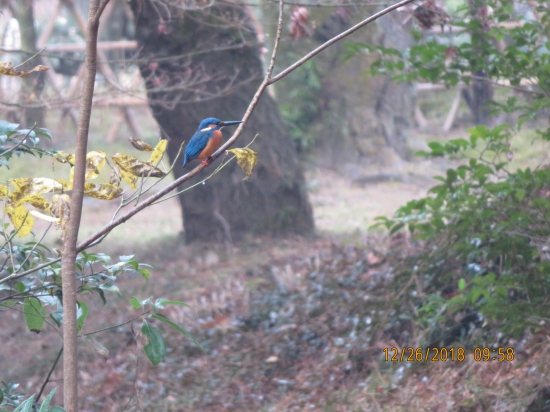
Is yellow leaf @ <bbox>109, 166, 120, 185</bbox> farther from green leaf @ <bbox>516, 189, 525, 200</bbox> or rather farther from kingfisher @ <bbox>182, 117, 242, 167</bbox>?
green leaf @ <bbox>516, 189, 525, 200</bbox>

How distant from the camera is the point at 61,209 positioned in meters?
1.84

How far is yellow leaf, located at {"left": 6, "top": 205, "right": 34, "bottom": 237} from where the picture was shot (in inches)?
80.1

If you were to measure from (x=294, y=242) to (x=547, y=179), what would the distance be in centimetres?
505

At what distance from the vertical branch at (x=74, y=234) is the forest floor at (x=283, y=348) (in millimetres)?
386

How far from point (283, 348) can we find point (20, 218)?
3.17 metres

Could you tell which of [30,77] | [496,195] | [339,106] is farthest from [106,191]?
[339,106]

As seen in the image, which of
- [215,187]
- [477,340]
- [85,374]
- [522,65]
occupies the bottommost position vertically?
[85,374]

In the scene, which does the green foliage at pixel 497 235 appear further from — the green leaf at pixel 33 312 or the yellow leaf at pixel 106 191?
the green leaf at pixel 33 312

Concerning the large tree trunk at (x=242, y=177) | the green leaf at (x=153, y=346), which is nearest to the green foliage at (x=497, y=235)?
the green leaf at (x=153, y=346)

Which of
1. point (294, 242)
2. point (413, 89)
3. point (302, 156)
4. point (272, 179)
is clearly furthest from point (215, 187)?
point (413, 89)

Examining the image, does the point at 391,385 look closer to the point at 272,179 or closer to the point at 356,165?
the point at 272,179

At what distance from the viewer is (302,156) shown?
12.3 metres
